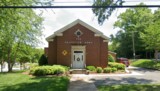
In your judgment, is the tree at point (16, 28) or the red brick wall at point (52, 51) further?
the red brick wall at point (52, 51)

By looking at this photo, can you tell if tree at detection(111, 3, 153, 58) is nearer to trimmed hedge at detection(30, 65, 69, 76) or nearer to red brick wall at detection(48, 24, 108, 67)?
red brick wall at detection(48, 24, 108, 67)

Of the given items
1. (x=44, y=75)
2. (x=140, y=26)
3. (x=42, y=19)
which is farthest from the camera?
(x=140, y=26)

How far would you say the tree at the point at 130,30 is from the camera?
73.5 meters

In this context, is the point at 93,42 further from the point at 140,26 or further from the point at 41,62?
the point at 140,26

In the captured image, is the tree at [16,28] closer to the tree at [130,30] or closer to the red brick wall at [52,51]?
the red brick wall at [52,51]

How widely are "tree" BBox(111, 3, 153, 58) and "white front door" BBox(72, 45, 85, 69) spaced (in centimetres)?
3828

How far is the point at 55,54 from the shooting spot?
36.2 m

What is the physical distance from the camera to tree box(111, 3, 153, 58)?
73500 millimetres

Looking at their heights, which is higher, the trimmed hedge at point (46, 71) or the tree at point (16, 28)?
the tree at point (16, 28)

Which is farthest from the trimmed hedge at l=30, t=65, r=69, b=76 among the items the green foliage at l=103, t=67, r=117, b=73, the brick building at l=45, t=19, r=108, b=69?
the brick building at l=45, t=19, r=108, b=69

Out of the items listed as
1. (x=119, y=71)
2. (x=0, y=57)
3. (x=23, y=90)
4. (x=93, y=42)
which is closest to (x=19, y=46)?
(x=0, y=57)

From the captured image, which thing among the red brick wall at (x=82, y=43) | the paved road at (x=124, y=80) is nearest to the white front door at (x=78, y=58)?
the red brick wall at (x=82, y=43)

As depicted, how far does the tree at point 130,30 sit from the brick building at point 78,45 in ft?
Answer: 124

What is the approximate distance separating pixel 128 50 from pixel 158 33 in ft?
114
